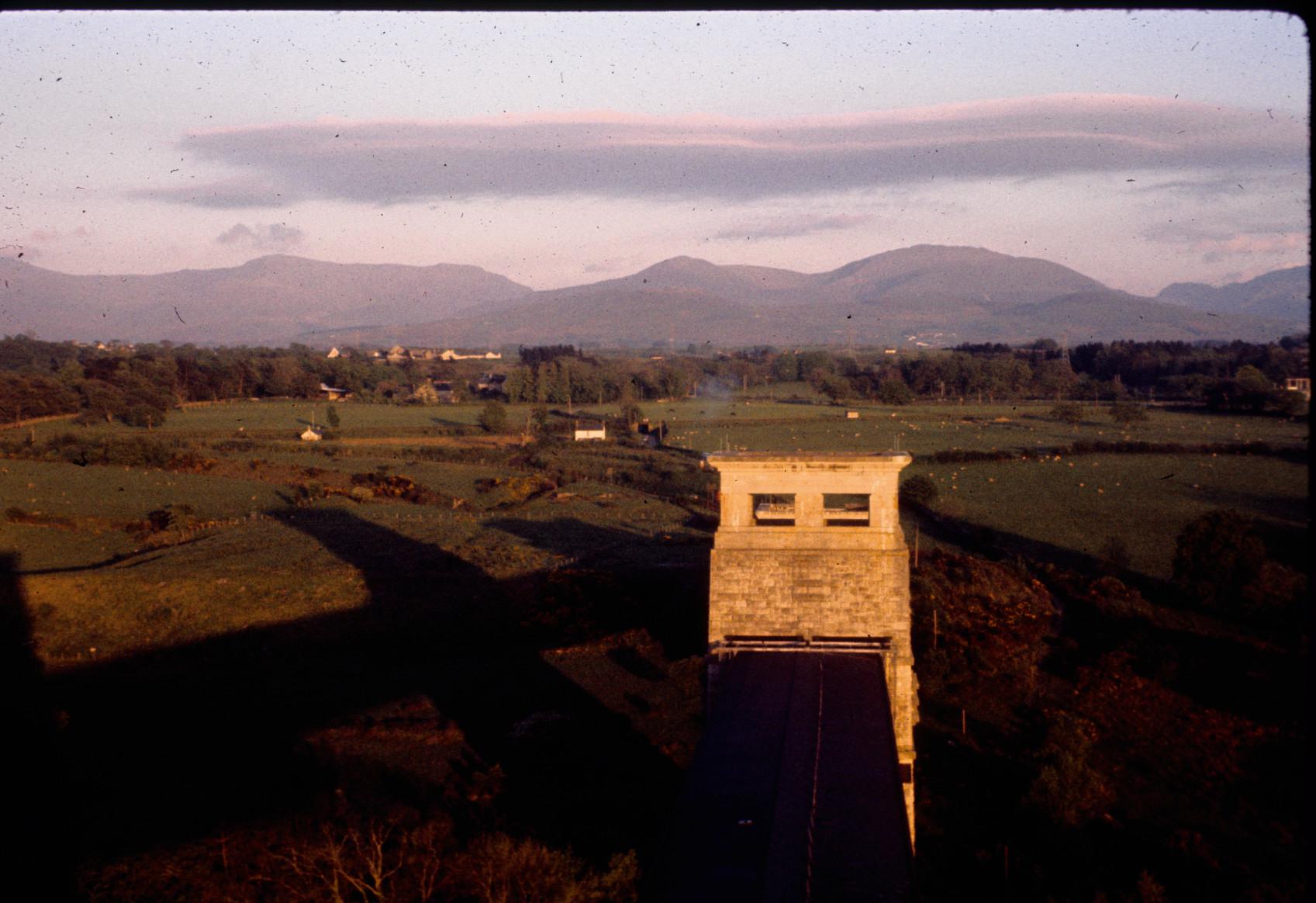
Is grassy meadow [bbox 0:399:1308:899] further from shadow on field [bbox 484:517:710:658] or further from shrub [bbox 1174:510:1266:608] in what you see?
shrub [bbox 1174:510:1266:608]

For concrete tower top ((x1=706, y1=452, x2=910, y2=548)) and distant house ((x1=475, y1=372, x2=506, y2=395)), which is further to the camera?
distant house ((x1=475, y1=372, x2=506, y2=395))

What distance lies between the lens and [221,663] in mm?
23969

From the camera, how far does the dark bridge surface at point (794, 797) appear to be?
23.4ft

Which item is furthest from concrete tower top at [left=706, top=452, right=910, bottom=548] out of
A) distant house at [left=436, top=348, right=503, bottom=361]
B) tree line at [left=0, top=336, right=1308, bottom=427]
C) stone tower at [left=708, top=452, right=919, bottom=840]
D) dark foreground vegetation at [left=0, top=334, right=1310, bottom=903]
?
distant house at [left=436, top=348, right=503, bottom=361]

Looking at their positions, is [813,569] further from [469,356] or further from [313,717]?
[469,356]

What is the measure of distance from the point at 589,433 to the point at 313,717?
142ft

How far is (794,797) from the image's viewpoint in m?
8.66

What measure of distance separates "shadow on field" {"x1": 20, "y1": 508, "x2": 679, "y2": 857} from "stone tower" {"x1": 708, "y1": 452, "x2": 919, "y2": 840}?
153 inches

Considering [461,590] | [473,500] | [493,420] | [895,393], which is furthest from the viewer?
[895,393]

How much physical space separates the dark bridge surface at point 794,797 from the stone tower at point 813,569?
62cm

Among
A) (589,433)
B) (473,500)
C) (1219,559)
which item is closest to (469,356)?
(589,433)

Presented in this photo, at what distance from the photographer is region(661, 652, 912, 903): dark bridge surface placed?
23.4ft

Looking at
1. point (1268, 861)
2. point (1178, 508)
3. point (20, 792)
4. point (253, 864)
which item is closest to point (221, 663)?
point (20, 792)

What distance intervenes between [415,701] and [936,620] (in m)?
13.0
